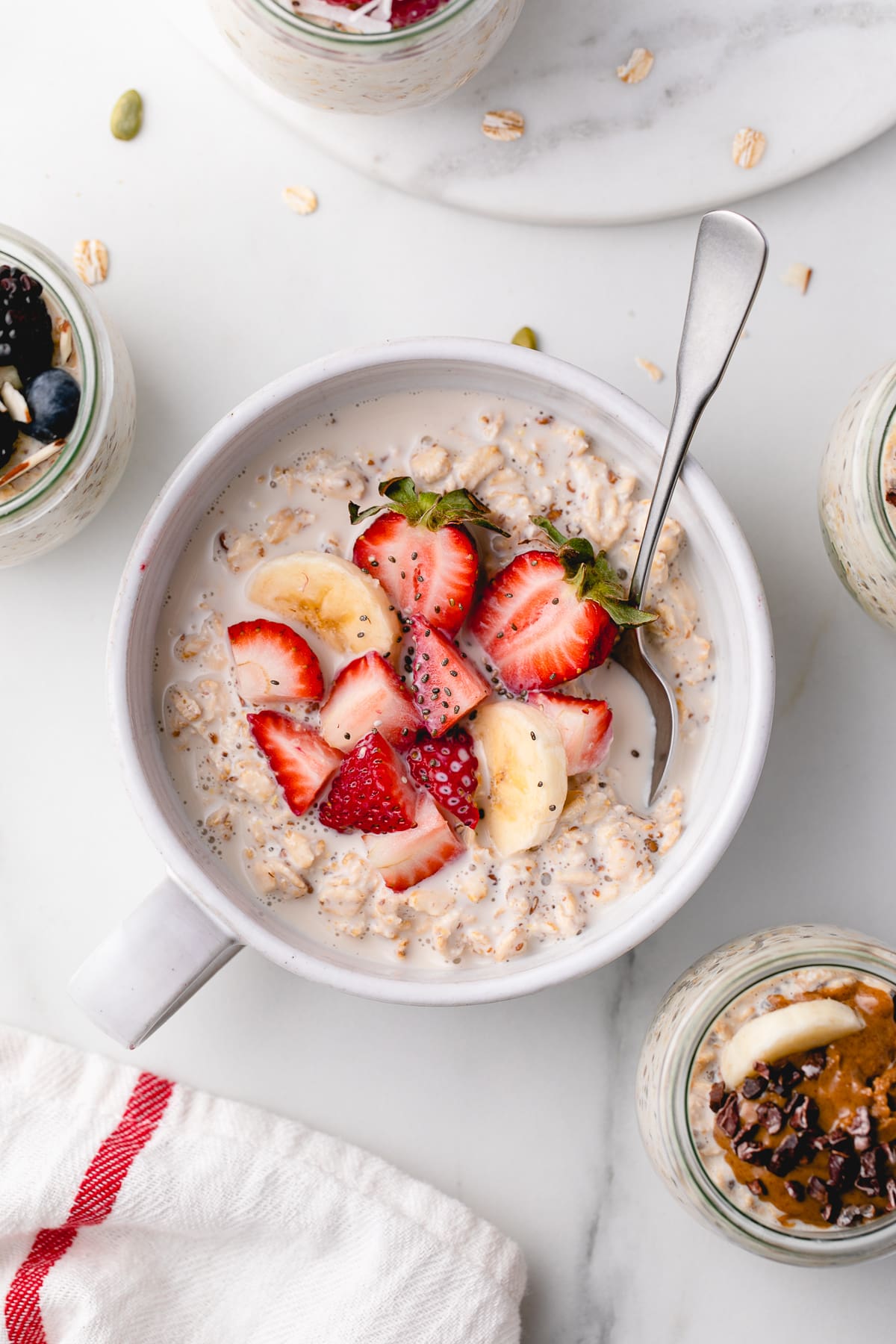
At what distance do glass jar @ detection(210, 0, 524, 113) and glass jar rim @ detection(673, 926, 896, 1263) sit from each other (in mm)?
785

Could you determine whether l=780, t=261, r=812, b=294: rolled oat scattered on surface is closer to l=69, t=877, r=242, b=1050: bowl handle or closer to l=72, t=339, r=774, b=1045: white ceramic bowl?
l=72, t=339, r=774, b=1045: white ceramic bowl

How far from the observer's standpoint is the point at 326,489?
105cm

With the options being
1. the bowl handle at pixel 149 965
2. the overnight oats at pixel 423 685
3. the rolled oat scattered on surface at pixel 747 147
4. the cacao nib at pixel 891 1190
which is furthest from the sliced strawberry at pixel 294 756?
the rolled oat scattered on surface at pixel 747 147

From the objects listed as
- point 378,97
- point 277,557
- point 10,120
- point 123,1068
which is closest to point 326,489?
point 277,557

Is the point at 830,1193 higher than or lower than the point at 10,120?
lower

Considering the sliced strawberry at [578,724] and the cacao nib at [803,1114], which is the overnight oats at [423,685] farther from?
the cacao nib at [803,1114]

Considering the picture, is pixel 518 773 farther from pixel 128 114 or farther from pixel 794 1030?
pixel 128 114

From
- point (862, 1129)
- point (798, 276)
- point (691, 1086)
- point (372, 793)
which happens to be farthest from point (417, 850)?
point (798, 276)

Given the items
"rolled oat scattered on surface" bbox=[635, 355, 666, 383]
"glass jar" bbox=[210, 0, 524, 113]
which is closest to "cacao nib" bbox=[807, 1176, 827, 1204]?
"rolled oat scattered on surface" bbox=[635, 355, 666, 383]

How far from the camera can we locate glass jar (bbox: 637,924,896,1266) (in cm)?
97

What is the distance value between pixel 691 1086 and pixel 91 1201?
23.3 inches

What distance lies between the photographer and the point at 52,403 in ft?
3.35

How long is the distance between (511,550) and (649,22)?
52 cm

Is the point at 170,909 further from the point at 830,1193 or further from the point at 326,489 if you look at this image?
the point at 830,1193
